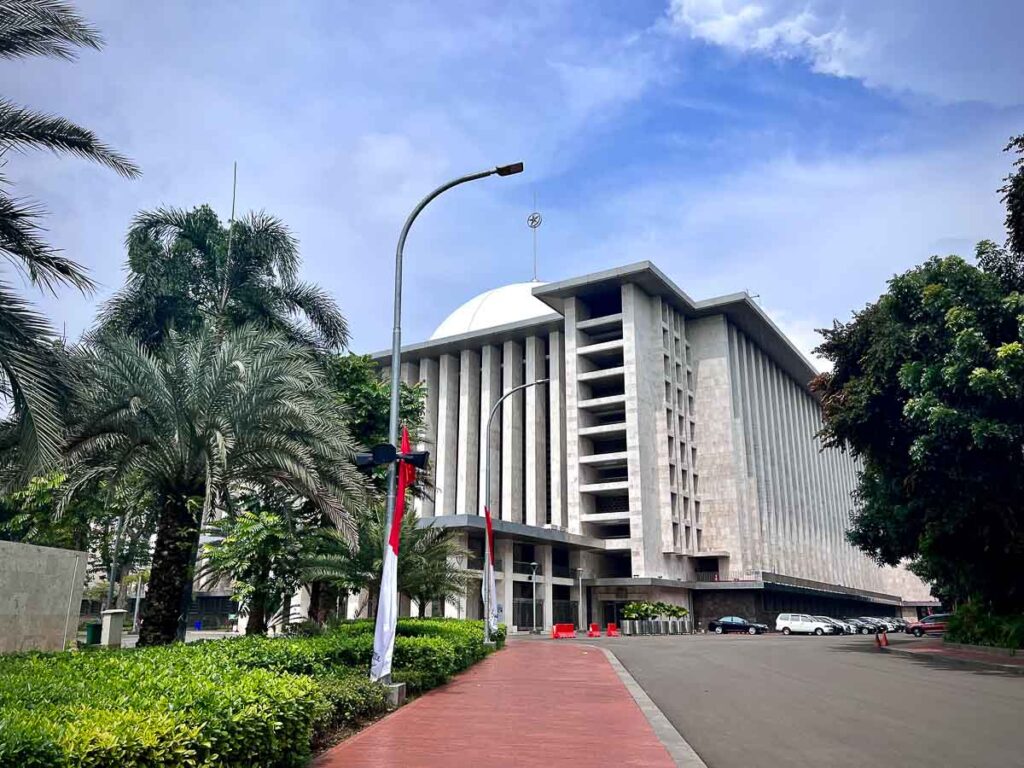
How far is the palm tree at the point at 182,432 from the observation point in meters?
14.8

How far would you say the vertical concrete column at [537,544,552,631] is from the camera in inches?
2130

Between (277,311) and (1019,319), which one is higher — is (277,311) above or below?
above

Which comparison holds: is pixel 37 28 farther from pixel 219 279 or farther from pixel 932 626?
pixel 932 626

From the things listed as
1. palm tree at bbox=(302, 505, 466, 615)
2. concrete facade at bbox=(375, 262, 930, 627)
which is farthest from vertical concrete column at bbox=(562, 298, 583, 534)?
palm tree at bbox=(302, 505, 466, 615)

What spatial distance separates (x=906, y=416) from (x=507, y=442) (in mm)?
43140

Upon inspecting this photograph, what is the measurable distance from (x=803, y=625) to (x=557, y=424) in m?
23.8

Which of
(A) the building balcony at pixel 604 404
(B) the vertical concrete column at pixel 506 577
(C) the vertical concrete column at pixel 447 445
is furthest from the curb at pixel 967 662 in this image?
(C) the vertical concrete column at pixel 447 445

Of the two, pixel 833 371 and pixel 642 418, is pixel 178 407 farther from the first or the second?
pixel 642 418

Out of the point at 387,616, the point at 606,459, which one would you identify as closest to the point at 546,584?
the point at 606,459

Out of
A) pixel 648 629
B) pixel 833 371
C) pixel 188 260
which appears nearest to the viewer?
pixel 188 260

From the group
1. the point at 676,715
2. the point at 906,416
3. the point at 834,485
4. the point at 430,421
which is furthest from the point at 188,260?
the point at 834,485

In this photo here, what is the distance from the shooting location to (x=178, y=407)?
49.3 ft

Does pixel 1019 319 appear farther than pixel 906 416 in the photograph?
No

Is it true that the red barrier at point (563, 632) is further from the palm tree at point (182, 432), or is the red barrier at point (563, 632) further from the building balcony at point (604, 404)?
the palm tree at point (182, 432)
